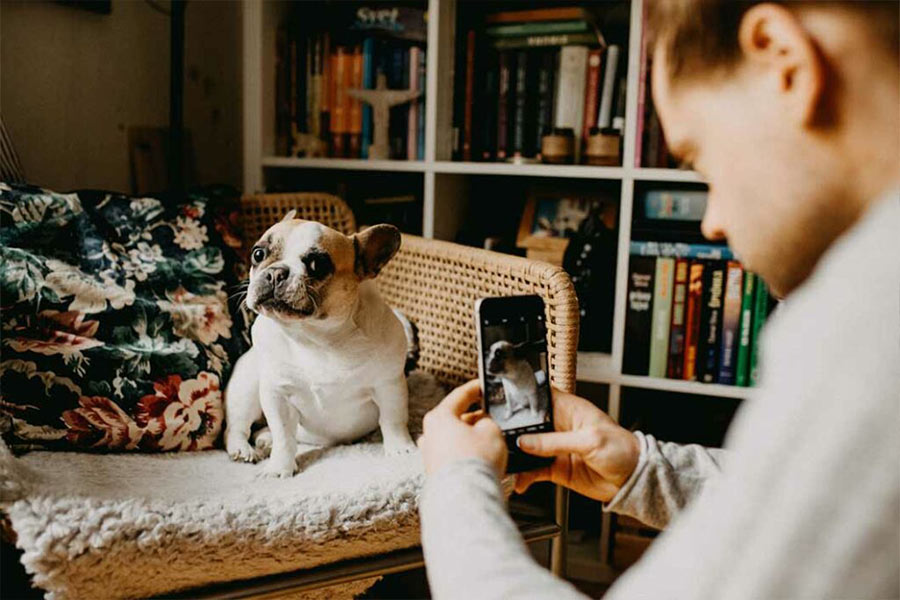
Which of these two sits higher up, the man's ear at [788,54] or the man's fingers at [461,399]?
the man's ear at [788,54]

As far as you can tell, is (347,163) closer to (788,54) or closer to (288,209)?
(288,209)

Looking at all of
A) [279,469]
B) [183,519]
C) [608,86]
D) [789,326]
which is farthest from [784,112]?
[608,86]

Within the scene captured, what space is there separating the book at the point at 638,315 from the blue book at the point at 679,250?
0.01m

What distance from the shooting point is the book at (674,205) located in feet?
5.42

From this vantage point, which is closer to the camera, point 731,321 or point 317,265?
point 317,265

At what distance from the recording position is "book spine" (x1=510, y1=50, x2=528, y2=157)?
1.81 m

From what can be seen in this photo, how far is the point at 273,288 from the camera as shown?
1.14 meters

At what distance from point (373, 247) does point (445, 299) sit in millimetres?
263

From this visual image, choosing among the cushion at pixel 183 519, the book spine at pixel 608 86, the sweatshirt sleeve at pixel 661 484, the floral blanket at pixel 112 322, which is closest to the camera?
the sweatshirt sleeve at pixel 661 484

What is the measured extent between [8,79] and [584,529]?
144 centimetres

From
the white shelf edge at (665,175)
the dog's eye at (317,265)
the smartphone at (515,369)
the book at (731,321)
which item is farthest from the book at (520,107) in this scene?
the smartphone at (515,369)

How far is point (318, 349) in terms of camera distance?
4.06 ft

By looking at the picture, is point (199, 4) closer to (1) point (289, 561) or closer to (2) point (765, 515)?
(1) point (289, 561)

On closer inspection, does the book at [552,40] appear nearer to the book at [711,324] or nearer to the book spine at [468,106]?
the book spine at [468,106]
